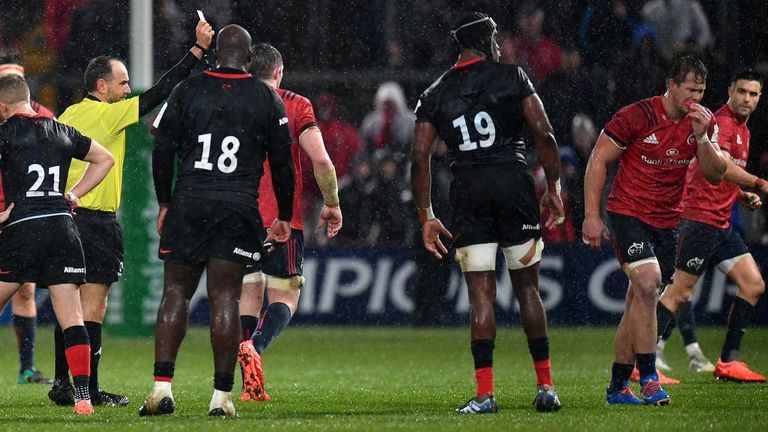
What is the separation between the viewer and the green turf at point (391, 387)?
7.41 metres

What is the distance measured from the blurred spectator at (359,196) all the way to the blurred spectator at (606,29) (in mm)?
3256

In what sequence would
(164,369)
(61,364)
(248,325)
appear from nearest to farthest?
(164,369)
(61,364)
(248,325)

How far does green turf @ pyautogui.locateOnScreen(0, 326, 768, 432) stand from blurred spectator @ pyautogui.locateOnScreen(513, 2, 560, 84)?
372cm

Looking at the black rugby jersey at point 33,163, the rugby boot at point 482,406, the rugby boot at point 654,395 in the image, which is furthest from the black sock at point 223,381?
the rugby boot at point 654,395

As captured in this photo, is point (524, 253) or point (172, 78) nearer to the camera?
point (524, 253)

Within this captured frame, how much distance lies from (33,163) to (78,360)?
118 centimetres

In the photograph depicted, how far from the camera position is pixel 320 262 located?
54.3ft

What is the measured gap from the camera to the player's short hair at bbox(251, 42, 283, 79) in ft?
29.5

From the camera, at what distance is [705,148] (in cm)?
867

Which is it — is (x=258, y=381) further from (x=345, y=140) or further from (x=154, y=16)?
(x=154, y=16)

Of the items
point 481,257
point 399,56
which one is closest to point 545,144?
point 481,257

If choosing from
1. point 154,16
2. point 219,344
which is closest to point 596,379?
point 219,344

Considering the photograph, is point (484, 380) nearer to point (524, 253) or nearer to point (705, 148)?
point (524, 253)

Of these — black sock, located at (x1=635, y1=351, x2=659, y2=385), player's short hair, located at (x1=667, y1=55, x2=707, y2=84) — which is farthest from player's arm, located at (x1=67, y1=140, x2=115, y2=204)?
player's short hair, located at (x1=667, y1=55, x2=707, y2=84)
